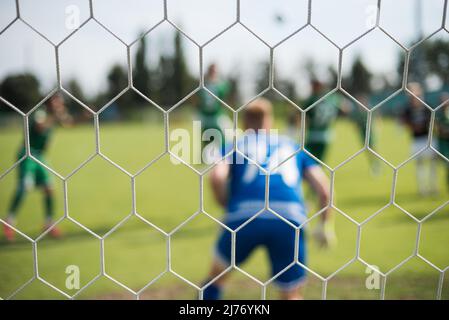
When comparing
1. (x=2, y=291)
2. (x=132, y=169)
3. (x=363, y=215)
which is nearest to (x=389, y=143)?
(x=132, y=169)

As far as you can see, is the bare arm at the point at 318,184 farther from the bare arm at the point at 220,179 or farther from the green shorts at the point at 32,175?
the green shorts at the point at 32,175

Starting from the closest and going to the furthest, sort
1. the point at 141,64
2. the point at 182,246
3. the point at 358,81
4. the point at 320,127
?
the point at 182,246, the point at 320,127, the point at 358,81, the point at 141,64

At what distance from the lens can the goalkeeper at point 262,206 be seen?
5.08 feet

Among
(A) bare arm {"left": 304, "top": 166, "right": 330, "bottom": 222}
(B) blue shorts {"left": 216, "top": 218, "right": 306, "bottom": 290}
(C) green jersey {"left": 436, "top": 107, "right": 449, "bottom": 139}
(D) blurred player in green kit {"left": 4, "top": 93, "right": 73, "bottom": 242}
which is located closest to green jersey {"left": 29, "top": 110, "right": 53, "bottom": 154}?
(D) blurred player in green kit {"left": 4, "top": 93, "right": 73, "bottom": 242}

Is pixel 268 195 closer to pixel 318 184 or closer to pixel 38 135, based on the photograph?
pixel 318 184

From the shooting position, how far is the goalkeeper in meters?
1.55

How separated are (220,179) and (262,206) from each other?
0.21 m

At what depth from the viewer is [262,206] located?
1.59 m

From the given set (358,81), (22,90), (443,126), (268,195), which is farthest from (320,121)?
(22,90)

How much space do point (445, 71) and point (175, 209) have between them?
312 cm

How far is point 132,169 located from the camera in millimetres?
7520

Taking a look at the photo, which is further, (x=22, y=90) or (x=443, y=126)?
(x=22, y=90)
